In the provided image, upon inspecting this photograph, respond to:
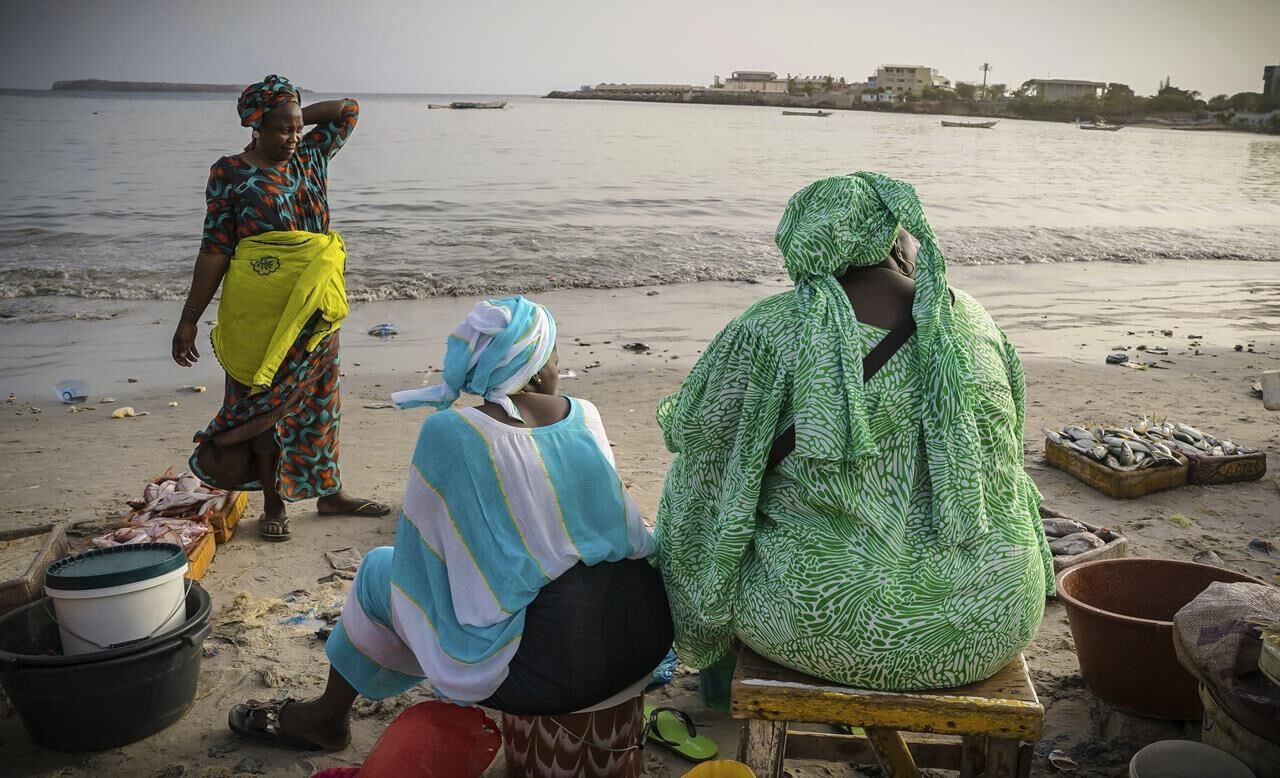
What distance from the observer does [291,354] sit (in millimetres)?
4230

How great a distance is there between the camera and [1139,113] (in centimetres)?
9069

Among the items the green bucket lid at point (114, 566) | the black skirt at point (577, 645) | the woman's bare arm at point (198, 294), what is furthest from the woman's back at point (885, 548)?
the woman's bare arm at point (198, 294)

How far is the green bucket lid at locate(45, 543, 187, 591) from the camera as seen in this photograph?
275 centimetres

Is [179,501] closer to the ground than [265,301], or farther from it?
closer to the ground

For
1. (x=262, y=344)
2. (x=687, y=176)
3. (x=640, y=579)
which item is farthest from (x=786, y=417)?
(x=687, y=176)

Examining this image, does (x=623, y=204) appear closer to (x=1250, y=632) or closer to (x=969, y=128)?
(x=1250, y=632)

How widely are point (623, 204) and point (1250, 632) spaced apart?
1745cm

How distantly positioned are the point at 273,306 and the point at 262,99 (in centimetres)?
82

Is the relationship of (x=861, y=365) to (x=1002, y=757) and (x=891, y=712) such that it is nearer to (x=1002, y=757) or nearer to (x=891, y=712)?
(x=891, y=712)

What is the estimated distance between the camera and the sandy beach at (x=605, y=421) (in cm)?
305

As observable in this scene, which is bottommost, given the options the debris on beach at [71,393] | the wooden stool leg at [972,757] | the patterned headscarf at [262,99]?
the debris on beach at [71,393]

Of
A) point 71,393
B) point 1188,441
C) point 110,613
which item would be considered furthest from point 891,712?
point 71,393

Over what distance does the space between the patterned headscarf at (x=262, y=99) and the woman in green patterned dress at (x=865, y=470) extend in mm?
2466

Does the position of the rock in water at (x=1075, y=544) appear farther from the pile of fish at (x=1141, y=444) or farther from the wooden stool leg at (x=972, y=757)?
the wooden stool leg at (x=972, y=757)
